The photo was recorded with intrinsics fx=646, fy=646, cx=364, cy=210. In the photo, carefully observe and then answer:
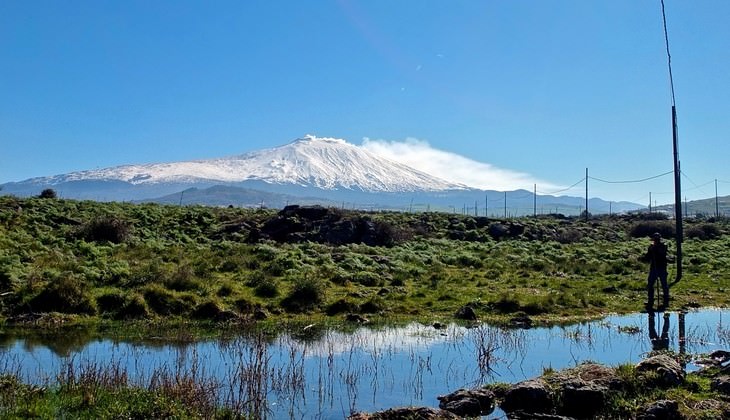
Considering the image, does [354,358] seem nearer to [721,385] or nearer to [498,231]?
[721,385]

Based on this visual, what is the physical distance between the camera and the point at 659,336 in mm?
17234

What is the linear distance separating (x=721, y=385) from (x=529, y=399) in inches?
133

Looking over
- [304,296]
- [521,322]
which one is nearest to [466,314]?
[521,322]

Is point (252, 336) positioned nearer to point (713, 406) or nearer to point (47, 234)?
point (713, 406)

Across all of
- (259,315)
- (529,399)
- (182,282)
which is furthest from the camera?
(182,282)

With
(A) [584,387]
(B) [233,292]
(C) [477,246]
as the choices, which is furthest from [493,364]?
(C) [477,246]

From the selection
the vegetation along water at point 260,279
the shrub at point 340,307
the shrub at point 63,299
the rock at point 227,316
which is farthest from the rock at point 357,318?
the shrub at point 63,299

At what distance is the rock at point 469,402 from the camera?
34.1ft

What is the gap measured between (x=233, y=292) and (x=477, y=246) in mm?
27063

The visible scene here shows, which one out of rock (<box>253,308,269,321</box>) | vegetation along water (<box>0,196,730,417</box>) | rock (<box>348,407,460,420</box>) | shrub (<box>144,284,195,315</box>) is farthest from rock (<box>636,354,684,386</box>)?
shrub (<box>144,284,195,315</box>)

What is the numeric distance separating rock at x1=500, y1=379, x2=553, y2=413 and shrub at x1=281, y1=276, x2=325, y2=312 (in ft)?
37.4

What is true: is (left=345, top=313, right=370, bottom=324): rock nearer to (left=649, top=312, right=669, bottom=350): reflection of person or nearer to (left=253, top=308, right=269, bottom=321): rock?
(left=253, top=308, right=269, bottom=321): rock

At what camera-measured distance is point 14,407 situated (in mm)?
9828

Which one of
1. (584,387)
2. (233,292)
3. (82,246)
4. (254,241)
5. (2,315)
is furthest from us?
(254,241)
